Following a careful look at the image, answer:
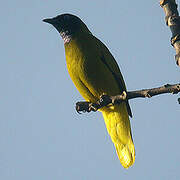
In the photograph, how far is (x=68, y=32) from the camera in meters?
4.84

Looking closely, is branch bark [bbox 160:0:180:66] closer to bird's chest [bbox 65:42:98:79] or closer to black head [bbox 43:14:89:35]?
bird's chest [bbox 65:42:98:79]

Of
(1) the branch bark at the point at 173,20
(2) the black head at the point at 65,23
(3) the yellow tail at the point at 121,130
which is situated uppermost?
(2) the black head at the point at 65,23

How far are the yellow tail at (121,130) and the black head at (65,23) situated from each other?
4.15ft

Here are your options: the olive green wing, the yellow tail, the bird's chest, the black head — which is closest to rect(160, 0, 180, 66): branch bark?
the bird's chest

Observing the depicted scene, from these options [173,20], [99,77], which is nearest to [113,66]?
[99,77]

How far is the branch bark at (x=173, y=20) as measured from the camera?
183 cm

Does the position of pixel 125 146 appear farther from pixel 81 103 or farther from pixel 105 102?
pixel 105 102

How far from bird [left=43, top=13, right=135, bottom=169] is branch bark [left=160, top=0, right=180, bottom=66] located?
2260mm

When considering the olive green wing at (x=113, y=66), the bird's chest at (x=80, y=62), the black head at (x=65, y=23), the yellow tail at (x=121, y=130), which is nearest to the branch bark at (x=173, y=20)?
the bird's chest at (x=80, y=62)

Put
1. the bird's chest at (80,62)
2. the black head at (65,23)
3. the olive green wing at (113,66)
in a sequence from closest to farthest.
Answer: the bird's chest at (80,62) → the olive green wing at (113,66) → the black head at (65,23)

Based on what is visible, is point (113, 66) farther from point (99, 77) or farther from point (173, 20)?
point (173, 20)

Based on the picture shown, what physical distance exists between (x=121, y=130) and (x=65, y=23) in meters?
1.72

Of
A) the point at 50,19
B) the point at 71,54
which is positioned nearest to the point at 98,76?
the point at 71,54

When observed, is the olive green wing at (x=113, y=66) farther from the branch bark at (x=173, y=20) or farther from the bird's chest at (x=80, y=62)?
the branch bark at (x=173, y=20)
